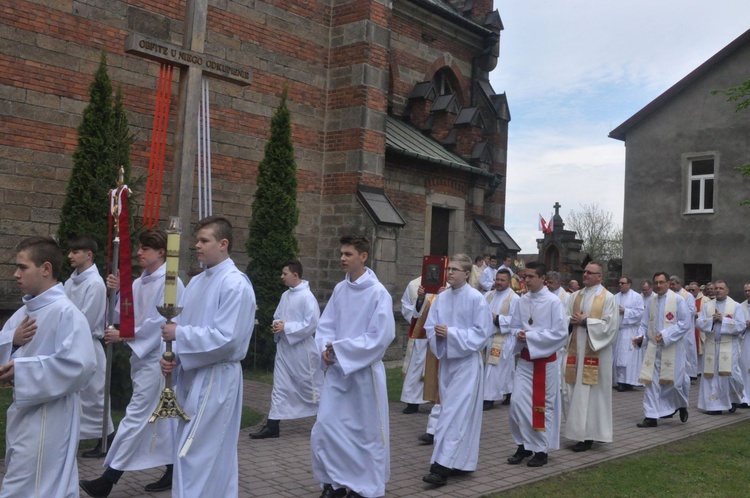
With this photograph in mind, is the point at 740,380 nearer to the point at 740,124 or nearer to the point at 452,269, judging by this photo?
the point at 452,269

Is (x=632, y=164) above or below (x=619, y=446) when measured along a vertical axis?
above

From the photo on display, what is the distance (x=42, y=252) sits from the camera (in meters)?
4.24

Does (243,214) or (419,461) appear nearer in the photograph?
(419,461)

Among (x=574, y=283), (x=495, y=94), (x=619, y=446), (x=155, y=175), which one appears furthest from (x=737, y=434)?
(x=495, y=94)

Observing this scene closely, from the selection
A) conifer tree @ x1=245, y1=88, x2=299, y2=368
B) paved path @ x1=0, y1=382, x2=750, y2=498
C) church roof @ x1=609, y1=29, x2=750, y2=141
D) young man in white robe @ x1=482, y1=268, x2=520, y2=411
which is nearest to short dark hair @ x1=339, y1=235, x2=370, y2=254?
→ paved path @ x1=0, y1=382, x2=750, y2=498

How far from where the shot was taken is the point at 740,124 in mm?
24031

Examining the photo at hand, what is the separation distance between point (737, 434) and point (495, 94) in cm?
1298

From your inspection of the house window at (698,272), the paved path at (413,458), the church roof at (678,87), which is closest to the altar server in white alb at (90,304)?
the paved path at (413,458)

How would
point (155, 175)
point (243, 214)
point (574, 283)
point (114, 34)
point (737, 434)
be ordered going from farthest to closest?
point (574, 283) → point (243, 214) → point (114, 34) → point (155, 175) → point (737, 434)

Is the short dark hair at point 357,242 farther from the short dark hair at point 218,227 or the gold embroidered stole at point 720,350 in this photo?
the gold embroidered stole at point 720,350

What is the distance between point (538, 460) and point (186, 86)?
608 centimetres

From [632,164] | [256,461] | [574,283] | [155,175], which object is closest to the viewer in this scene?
[256,461]

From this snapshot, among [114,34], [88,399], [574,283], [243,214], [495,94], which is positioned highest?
[495,94]

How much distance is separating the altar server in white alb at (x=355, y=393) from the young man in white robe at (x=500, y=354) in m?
5.00
